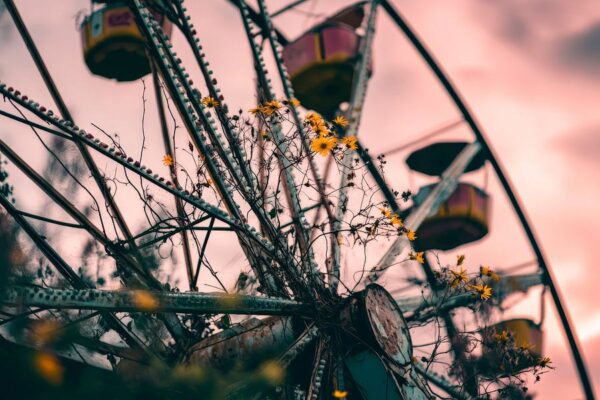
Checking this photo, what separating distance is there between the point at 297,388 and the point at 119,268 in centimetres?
131

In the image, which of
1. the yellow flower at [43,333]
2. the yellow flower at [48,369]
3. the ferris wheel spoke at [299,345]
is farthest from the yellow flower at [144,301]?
the ferris wheel spoke at [299,345]

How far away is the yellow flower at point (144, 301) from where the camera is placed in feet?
11.0

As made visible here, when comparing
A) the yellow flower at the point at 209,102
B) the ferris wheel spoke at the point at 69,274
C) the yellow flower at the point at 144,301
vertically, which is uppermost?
the yellow flower at the point at 209,102

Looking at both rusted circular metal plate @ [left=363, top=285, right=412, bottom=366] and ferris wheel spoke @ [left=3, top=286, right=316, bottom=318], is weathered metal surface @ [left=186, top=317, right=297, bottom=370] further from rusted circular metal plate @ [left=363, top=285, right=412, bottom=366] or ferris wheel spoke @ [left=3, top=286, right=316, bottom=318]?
rusted circular metal plate @ [left=363, top=285, right=412, bottom=366]

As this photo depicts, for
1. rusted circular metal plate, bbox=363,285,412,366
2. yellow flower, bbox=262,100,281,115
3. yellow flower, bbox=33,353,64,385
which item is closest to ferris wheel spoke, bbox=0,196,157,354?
rusted circular metal plate, bbox=363,285,412,366

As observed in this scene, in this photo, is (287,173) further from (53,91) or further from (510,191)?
(510,191)

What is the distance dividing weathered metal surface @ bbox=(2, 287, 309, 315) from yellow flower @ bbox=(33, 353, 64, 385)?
20 centimetres

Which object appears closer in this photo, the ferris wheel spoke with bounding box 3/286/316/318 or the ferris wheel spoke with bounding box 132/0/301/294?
the ferris wheel spoke with bounding box 3/286/316/318

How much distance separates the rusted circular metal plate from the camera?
15.0 ft

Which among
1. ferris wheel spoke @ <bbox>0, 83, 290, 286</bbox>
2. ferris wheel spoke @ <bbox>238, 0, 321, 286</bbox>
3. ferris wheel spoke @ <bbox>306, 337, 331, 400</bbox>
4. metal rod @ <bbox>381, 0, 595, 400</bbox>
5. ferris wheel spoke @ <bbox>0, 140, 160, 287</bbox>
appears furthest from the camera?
metal rod @ <bbox>381, 0, 595, 400</bbox>

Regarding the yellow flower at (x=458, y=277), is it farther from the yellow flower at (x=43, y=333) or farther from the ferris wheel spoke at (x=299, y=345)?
the yellow flower at (x=43, y=333)

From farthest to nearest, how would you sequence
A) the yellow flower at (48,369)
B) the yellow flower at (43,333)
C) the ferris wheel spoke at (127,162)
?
1. the ferris wheel spoke at (127,162)
2. the yellow flower at (43,333)
3. the yellow flower at (48,369)

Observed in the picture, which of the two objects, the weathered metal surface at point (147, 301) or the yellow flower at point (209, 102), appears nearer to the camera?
Result: the weathered metal surface at point (147, 301)

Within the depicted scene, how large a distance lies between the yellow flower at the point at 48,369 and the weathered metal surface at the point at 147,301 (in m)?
0.20
